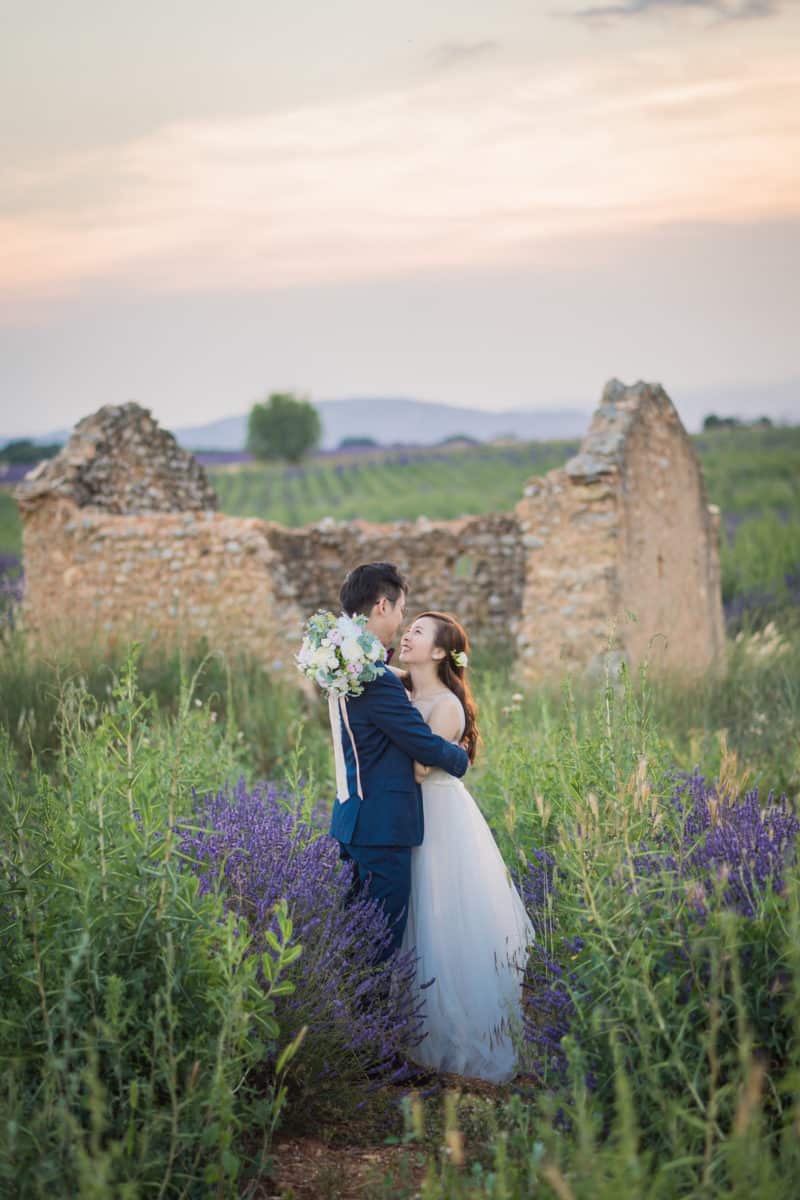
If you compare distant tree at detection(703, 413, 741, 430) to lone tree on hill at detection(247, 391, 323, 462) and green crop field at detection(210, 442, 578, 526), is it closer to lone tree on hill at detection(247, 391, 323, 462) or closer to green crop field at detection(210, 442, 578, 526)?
green crop field at detection(210, 442, 578, 526)

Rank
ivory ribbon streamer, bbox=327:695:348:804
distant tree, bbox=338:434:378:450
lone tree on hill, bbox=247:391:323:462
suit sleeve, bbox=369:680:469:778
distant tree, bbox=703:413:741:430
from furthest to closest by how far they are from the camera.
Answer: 1. distant tree, bbox=338:434:378:450
2. lone tree on hill, bbox=247:391:323:462
3. distant tree, bbox=703:413:741:430
4. ivory ribbon streamer, bbox=327:695:348:804
5. suit sleeve, bbox=369:680:469:778

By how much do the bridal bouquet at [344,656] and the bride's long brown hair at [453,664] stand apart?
452mm

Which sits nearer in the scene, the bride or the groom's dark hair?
the bride

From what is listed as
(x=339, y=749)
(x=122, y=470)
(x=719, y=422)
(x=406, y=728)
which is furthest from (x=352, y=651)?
(x=719, y=422)

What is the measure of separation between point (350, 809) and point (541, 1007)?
104 centimetres

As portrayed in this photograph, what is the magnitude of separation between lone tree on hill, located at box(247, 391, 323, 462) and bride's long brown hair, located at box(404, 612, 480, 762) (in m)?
57.1

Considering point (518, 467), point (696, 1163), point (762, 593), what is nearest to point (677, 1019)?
point (696, 1163)

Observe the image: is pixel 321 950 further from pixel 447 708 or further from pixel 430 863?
pixel 447 708

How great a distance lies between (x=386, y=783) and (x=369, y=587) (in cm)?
73

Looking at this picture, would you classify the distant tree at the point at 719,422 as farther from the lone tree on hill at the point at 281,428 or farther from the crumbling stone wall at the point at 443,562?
the crumbling stone wall at the point at 443,562

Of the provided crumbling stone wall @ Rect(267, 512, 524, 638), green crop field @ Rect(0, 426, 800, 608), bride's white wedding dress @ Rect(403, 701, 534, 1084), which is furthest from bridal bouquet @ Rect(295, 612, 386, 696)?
green crop field @ Rect(0, 426, 800, 608)

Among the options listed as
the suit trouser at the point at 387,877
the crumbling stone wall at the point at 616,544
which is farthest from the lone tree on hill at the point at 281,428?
the suit trouser at the point at 387,877

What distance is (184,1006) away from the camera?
9.54 feet

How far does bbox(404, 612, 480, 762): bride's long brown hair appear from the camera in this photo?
177 inches
